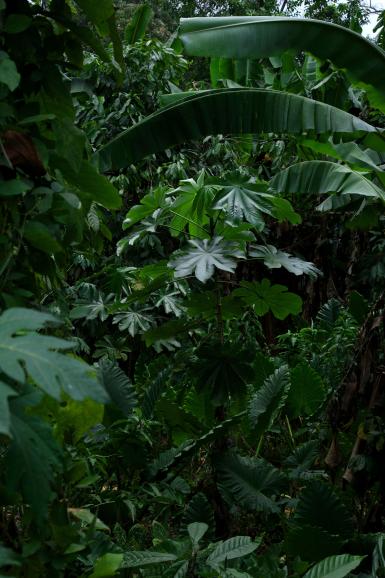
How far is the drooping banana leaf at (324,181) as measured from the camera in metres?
3.26

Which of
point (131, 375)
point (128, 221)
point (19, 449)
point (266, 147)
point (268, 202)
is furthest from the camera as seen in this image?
point (266, 147)

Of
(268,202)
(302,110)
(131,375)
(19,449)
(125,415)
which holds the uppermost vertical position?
(302,110)

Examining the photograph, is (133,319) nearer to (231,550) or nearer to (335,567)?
(231,550)

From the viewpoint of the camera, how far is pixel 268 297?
309 cm

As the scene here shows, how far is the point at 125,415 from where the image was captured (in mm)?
2973

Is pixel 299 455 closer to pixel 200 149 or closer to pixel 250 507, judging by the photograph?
pixel 250 507

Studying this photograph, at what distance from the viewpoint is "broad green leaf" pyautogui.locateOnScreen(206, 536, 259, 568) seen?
2188 mm

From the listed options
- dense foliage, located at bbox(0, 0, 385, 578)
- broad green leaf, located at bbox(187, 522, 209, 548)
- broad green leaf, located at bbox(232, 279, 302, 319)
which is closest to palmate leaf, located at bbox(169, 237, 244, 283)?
dense foliage, located at bbox(0, 0, 385, 578)

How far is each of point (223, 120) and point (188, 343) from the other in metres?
1.62

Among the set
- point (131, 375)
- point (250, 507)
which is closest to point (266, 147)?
point (131, 375)

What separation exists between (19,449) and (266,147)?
5686 mm

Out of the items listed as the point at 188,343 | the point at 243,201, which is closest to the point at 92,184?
the point at 243,201

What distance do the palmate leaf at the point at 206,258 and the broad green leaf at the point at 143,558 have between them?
0.99 metres

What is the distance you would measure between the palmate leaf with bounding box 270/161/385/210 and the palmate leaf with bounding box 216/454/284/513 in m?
1.33
